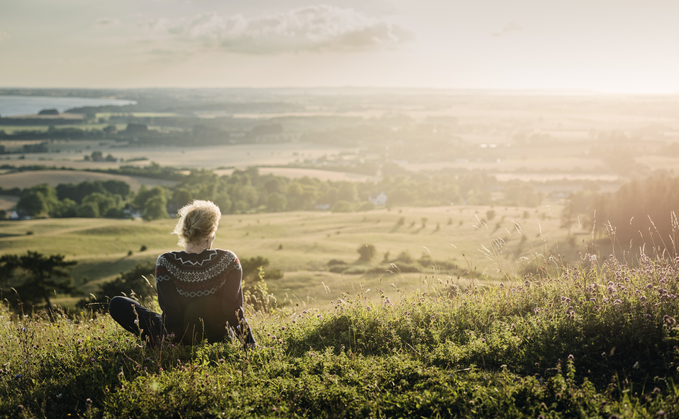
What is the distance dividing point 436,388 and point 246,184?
151 m

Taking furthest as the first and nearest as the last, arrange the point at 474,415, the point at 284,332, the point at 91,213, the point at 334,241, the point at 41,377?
the point at 91,213, the point at 334,241, the point at 284,332, the point at 41,377, the point at 474,415

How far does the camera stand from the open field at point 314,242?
3953 cm

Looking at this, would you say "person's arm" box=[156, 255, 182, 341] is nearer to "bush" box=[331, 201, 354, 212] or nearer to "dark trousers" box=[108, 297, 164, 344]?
"dark trousers" box=[108, 297, 164, 344]

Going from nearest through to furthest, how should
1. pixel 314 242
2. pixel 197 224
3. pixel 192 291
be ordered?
pixel 197 224, pixel 192 291, pixel 314 242

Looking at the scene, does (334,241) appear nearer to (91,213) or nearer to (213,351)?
(213,351)

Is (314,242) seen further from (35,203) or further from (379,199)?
(379,199)

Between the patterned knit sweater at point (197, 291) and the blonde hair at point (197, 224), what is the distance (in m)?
0.20

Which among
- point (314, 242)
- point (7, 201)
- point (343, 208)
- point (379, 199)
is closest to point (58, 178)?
point (7, 201)

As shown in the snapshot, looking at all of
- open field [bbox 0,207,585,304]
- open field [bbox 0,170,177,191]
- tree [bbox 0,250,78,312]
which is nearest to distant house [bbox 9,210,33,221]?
open field [bbox 0,170,177,191]

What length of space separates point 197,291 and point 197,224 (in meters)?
0.82

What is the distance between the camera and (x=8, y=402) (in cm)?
396

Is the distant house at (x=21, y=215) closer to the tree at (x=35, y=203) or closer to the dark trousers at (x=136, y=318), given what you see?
the tree at (x=35, y=203)

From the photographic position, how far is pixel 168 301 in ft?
16.1

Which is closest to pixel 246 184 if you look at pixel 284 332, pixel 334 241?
pixel 334 241
